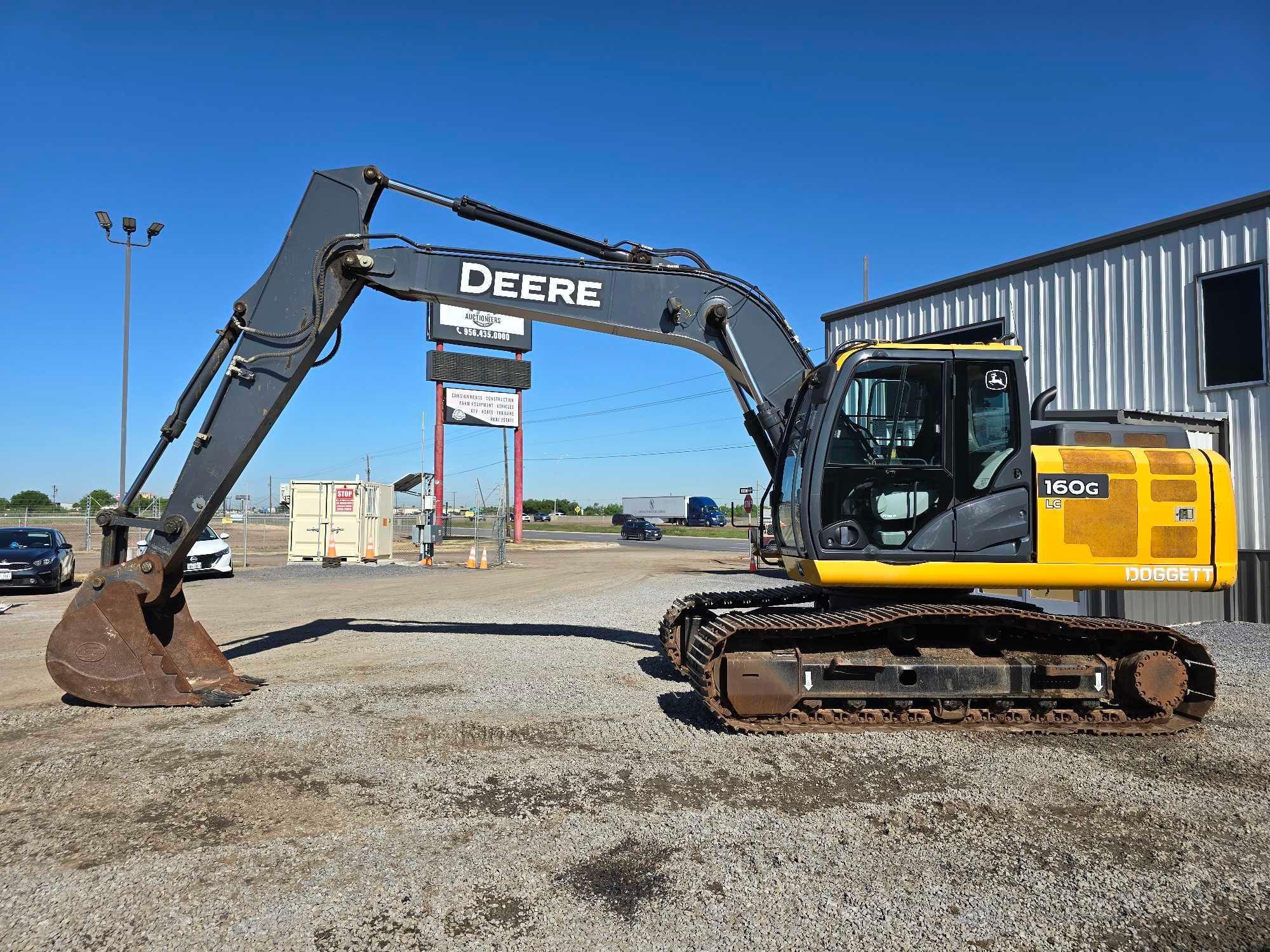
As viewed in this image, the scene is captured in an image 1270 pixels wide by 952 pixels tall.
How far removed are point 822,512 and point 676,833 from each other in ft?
9.67

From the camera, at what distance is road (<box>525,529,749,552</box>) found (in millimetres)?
41312

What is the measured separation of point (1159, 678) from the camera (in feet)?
21.3

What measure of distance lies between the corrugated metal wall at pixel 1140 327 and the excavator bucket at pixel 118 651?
13.7 metres

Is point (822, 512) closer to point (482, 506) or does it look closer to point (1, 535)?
point (1, 535)

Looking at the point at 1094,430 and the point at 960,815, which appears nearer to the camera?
the point at 960,815

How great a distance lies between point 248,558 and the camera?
28.2 meters

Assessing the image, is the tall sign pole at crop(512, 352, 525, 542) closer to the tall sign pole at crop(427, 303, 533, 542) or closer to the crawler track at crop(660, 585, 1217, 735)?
the tall sign pole at crop(427, 303, 533, 542)

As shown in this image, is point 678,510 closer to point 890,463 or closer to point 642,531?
point 642,531

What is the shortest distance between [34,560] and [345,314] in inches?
466

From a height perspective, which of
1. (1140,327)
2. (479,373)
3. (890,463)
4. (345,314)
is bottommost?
(890,463)

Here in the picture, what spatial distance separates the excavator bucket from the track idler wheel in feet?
24.3

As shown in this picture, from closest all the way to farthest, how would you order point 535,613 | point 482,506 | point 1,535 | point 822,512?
1. point 822,512
2. point 535,613
3. point 1,535
4. point 482,506

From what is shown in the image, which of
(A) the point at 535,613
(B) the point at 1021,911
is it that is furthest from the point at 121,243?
(B) the point at 1021,911

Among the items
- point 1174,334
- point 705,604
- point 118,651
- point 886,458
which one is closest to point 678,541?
point 1174,334
